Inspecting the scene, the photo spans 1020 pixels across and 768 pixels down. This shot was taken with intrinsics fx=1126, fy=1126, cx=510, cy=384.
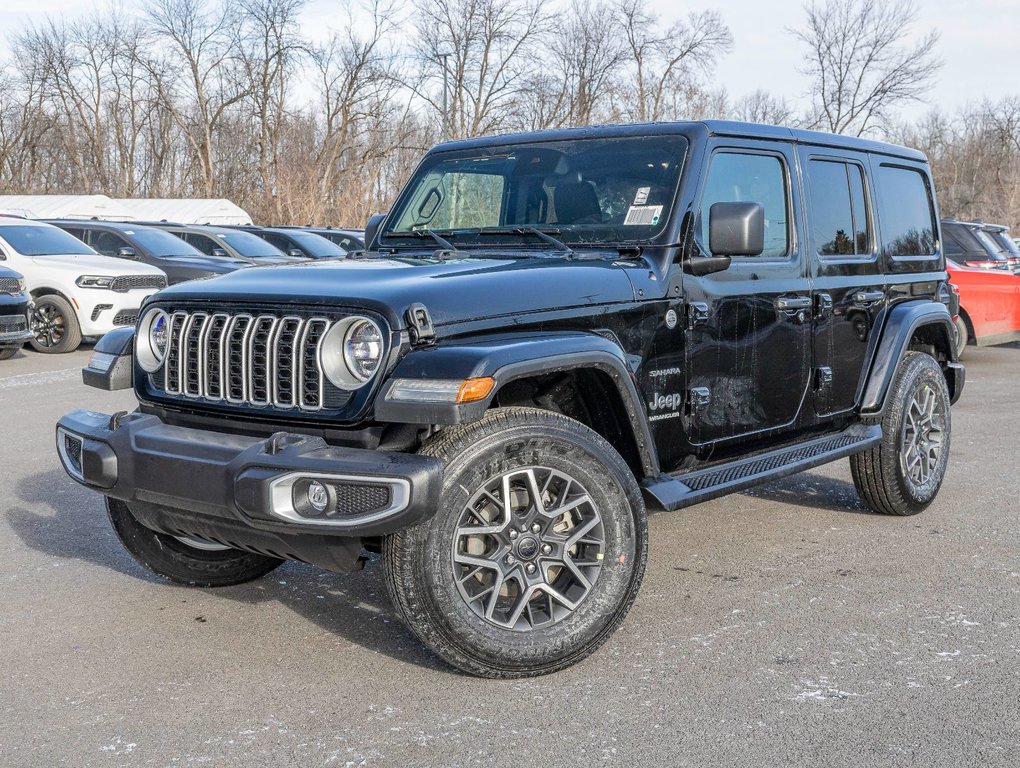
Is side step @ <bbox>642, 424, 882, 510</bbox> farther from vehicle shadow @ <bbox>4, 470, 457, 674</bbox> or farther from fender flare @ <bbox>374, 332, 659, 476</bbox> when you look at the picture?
vehicle shadow @ <bbox>4, 470, 457, 674</bbox>

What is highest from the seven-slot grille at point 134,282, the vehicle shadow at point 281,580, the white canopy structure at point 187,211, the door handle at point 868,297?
the white canopy structure at point 187,211

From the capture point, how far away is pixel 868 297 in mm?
5695

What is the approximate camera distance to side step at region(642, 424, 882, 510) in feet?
14.0

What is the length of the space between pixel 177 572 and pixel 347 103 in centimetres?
4115

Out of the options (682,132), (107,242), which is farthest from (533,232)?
(107,242)

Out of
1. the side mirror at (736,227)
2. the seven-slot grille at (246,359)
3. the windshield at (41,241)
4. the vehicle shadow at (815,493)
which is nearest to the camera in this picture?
the seven-slot grille at (246,359)

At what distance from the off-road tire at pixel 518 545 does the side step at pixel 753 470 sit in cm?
33

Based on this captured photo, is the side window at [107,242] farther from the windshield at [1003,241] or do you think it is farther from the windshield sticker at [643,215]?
the windshield sticker at [643,215]

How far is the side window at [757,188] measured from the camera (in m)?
4.80

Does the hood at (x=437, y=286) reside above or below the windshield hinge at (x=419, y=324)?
above

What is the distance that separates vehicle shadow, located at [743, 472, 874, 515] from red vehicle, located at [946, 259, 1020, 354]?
7.61m

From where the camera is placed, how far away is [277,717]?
3.49 metres

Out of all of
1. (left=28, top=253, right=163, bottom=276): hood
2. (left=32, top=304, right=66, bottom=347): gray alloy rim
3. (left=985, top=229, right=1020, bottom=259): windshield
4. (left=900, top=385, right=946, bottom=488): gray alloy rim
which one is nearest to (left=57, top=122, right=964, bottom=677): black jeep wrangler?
(left=900, top=385, right=946, bottom=488): gray alloy rim

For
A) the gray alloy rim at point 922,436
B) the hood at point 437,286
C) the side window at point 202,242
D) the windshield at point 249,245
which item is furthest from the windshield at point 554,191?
the side window at point 202,242
